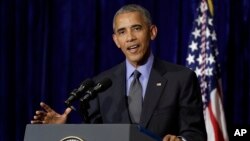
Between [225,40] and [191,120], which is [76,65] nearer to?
[225,40]

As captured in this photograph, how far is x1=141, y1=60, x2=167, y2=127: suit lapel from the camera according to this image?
2.08 m

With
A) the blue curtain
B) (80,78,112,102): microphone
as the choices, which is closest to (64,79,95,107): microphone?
(80,78,112,102): microphone

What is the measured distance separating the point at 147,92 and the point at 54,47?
278cm

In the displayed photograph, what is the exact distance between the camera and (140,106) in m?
2.12

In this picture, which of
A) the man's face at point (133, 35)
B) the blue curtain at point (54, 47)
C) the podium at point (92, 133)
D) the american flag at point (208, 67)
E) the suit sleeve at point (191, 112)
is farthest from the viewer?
the blue curtain at point (54, 47)

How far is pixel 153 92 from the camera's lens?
212cm

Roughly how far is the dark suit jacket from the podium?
451 mm

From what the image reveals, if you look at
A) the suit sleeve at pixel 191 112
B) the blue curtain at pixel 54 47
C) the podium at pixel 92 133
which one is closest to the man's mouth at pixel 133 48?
the suit sleeve at pixel 191 112

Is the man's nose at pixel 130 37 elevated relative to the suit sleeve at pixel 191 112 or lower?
elevated

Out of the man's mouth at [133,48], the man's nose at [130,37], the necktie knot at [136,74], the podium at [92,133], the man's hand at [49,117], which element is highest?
the man's nose at [130,37]

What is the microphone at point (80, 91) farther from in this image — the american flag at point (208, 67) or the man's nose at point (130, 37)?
the american flag at point (208, 67)

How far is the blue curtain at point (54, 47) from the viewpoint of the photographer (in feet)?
15.0

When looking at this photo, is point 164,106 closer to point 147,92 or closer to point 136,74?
point 147,92

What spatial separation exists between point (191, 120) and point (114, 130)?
646 mm
